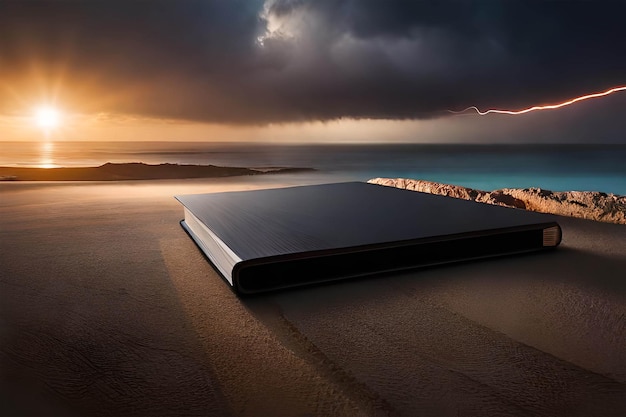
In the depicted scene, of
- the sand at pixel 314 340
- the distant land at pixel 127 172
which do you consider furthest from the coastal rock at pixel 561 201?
the distant land at pixel 127 172

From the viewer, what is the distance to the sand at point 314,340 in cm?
101

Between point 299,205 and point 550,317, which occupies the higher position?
point 299,205

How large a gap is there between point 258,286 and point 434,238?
27.9 inches

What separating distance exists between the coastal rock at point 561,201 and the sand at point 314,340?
3.36 feet

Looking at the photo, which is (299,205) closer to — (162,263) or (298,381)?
(162,263)

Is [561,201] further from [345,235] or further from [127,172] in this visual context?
[127,172]

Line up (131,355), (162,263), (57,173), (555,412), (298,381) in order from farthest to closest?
(57,173), (162,263), (131,355), (298,381), (555,412)

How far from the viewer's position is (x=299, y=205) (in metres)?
2.67

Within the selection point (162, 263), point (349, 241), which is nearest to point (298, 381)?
point (349, 241)

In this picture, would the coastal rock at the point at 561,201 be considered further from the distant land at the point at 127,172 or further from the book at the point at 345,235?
the distant land at the point at 127,172

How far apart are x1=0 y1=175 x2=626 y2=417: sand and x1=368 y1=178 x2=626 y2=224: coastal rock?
102 centimetres

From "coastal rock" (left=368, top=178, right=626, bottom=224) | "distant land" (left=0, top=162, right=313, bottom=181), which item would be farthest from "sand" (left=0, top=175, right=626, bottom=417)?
"distant land" (left=0, top=162, right=313, bottom=181)

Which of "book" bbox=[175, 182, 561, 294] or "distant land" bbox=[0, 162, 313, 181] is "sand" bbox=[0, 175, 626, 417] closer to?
"book" bbox=[175, 182, 561, 294]

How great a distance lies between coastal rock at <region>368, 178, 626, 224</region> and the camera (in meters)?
3.15
